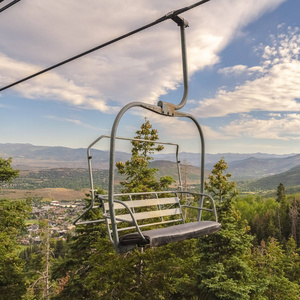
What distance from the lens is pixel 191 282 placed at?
14148mm

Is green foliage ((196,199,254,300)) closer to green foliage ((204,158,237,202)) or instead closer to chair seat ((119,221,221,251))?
green foliage ((204,158,237,202))

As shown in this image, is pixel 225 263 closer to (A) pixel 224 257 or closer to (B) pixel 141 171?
(A) pixel 224 257

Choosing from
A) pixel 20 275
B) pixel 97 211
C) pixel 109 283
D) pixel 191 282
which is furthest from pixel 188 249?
pixel 20 275

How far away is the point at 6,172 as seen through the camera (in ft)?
43.7

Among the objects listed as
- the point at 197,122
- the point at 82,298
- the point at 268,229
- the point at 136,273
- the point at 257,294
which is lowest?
the point at 268,229

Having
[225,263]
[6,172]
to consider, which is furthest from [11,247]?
[225,263]

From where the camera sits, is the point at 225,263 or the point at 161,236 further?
the point at 225,263

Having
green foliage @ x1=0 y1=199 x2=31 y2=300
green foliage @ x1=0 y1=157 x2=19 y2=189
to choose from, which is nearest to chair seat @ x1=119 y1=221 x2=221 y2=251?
green foliage @ x1=0 y1=199 x2=31 y2=300

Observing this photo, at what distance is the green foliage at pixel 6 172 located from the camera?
1324 centimetres

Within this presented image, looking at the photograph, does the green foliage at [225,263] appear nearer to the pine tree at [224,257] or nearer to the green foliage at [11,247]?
the pine tree at [224,257]

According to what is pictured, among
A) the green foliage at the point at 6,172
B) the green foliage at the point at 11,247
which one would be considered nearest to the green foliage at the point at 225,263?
the green foliage at the point at 11,247

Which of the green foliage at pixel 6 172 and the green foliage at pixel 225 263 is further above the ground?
the green foliage at pixel 6 172

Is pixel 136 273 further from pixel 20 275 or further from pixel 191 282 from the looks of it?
pixel 20 275

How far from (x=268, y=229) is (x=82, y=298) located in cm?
5603
